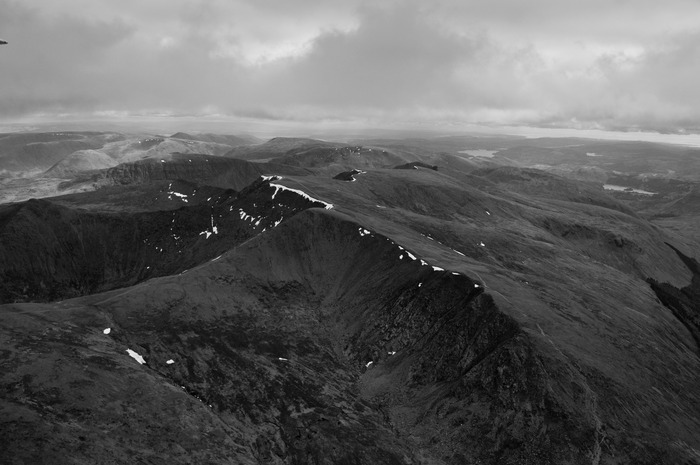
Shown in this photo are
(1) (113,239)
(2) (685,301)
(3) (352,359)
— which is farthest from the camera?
(1) (113,239)

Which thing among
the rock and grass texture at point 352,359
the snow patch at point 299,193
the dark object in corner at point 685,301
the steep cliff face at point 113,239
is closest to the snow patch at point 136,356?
the rock and grass texture at point 352,359

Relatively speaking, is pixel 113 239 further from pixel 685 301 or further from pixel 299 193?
pixel 685 301

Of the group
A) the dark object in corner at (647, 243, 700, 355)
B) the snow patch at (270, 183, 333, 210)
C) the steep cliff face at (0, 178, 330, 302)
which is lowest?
the dark object in corner at (647, 243, 700, 355)

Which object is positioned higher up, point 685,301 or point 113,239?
point 113,239

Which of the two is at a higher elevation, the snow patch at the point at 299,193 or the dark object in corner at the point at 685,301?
the snow patch at the point at 299,193

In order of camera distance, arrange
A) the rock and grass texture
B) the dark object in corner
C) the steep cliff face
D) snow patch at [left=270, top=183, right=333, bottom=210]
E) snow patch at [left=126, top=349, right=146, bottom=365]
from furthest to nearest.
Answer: the steep cliff face
snow patch at [left=270, top=183, right=333, bottom=210]
the dark object in corner
snow patch at [left=126, top=349, right=146, bottom=365]
the rock and grass texture

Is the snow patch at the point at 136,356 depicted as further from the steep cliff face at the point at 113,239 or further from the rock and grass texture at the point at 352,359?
the steep cliff face at the point at 113,239

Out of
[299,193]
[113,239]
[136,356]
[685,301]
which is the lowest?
[685,301]

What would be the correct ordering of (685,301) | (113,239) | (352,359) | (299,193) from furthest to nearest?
1. (113,239)
2. (685,301)
3. (299,193)
4. (352,359)

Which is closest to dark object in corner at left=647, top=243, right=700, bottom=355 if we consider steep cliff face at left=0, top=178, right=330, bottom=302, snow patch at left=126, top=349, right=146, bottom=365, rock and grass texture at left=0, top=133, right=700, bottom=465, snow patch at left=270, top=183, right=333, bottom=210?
rock and grass texture at left=0, top=133, right=700, bottom=465

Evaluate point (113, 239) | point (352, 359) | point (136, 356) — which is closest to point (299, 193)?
point (352, 359)

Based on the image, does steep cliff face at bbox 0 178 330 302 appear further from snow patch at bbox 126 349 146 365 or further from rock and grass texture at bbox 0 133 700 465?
snow patch at bbox 126 349 146 365

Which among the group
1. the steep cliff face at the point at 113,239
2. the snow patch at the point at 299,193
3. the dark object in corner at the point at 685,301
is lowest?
the dark object in corner at the point at 685,301
